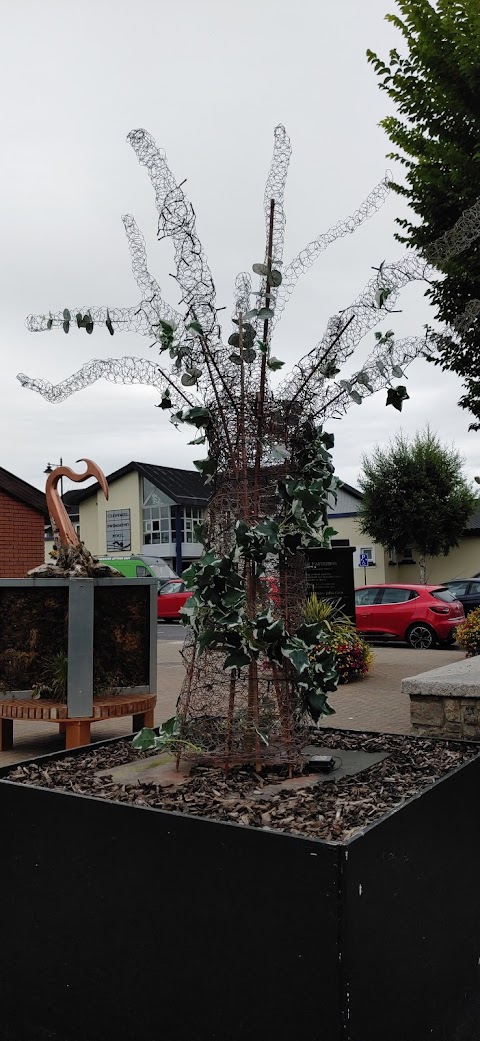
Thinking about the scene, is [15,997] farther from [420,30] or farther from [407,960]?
[420,30]

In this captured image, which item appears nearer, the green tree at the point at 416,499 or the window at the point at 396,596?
the window at the point at 396,596

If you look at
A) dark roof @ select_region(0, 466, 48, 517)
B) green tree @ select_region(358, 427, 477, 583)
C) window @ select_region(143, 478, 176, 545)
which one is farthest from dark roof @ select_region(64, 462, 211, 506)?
dark roof @ select_region(0, 466, 48, 517)

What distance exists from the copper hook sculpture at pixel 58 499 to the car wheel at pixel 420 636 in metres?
11.4

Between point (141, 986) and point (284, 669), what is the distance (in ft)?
3.52

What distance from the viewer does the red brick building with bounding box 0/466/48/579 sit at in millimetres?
15516

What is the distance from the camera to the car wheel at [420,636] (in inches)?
693

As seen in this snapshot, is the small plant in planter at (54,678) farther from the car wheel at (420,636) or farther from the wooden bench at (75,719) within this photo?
the car wheel at (420,636)

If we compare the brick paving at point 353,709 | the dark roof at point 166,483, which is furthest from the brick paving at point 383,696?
the dark roof at point 166,483

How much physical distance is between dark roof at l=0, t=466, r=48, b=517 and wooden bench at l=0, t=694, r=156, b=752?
343 inches

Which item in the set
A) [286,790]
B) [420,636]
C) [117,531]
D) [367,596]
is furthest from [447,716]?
[117,531]

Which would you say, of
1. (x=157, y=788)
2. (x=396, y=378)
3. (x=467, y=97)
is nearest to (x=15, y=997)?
(x=157, y=788)

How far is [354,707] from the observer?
9.75 metres

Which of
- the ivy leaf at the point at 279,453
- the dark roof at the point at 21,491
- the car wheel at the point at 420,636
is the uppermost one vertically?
the dark roof at the point at 21,491

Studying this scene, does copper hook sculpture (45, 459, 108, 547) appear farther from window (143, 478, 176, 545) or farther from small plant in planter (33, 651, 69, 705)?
window (143, 478, 176, 545)
